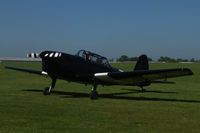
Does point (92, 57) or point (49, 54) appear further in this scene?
point (92, 57)

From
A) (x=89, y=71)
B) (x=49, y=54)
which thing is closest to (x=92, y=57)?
(x=89, y=71)

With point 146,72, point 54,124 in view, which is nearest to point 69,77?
point 146,72

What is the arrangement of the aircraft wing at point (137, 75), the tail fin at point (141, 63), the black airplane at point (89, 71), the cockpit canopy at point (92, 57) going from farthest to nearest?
the tail fin at point (141, 63) < the cockpit canopy at point (92, 57) < the black airplane at point (89, 71) < the aircraft wing at point (137, 75)

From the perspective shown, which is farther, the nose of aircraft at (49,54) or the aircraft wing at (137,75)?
the nose of aircraft at (49,54)

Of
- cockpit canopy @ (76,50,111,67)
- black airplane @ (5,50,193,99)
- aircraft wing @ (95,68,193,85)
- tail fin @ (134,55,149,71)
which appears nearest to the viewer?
aircraft wing @ (95,68,193,85)

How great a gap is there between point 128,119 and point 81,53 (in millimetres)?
7031

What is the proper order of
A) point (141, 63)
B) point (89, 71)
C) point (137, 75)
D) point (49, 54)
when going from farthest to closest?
1. point (141, 63)
2. point (89, 71)
3. point (137, 75)
4. point (49, 54)

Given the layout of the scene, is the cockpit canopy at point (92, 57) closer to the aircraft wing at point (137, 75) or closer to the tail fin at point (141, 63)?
the aircraft wing at point (137, 75)

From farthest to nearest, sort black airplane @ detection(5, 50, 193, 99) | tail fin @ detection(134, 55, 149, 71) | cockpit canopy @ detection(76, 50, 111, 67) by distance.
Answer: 1. tail fin @ detection(134, 55, 149, 71)
2. cockpit canopy @ detection(76, 50, 111, 67)
3. black airplane @ detection(5, 50, 193, 99)

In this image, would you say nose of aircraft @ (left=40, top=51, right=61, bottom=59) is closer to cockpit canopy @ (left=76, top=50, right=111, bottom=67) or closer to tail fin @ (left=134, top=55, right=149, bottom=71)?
cockpit canopy @ (left=76, top=50, right=111, bottom=67)

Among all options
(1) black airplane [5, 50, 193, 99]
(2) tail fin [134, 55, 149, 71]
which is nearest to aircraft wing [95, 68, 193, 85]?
(1) black airplane [5, 50, 193, 99]

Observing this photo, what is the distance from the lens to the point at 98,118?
789 centimetres

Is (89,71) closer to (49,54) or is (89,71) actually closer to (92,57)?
(92,57)

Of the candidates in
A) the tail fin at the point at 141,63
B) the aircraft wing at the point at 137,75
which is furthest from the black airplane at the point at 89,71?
the tail fin at the point at 141,63
